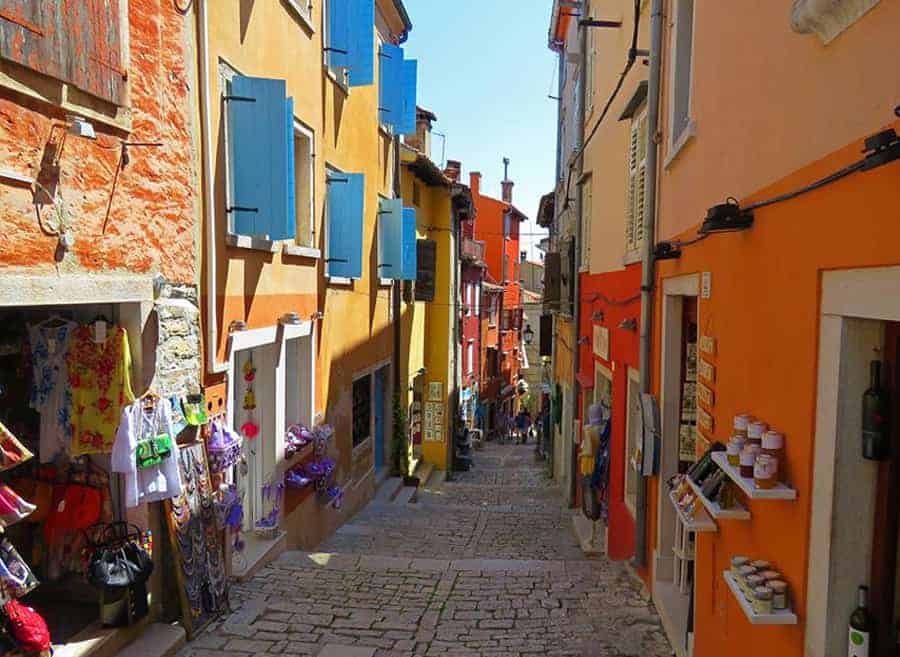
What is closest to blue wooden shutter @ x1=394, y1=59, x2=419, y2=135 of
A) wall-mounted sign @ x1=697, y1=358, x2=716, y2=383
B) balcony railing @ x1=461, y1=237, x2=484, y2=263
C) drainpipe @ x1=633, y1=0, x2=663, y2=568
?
drainpipe @ x1=633, y1=0, x2=663, y2=568

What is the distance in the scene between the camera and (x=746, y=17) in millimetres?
4035

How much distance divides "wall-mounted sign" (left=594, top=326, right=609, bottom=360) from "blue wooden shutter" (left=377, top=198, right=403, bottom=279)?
427 cm

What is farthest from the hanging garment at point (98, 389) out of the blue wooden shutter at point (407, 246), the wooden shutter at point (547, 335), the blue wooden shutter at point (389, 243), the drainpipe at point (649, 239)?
the wooden shutter at point (547, 335)

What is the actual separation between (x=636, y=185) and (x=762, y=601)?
577 cm

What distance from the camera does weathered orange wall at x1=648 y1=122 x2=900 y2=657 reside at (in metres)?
2.60

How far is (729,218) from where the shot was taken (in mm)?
4004

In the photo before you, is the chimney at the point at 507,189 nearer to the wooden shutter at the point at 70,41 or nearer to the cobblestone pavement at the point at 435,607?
the cobblestone pavement at the point at 435,607

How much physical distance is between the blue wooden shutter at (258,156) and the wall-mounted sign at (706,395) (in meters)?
4.15

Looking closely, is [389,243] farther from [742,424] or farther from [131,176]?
[742,424]

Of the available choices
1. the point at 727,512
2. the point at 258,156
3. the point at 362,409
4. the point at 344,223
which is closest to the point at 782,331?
the point at 727,512

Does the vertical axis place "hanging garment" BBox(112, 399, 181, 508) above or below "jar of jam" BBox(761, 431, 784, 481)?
→ below

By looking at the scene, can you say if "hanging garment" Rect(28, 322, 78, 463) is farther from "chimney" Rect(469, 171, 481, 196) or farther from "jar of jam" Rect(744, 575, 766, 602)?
"chimney" Rect(469, 171, 481, 196)

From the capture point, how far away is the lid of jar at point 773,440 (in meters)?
3.32

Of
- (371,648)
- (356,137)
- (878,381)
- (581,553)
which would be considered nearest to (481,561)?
(581,553)
